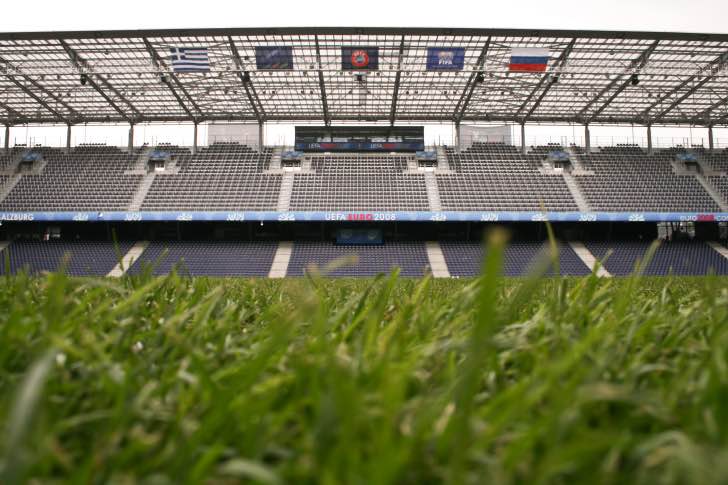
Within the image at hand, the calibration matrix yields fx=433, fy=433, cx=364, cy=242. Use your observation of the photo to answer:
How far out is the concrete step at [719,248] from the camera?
2915cm

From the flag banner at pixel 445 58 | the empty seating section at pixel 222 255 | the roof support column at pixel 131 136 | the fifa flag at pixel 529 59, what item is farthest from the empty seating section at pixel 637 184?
the roof support column at pixel 131 136

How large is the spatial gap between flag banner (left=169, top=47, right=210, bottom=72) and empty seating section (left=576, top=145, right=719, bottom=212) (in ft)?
90.2

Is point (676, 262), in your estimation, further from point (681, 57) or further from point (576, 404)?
point (576, 404)

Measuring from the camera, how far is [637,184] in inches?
1303

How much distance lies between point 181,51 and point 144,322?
2637 centimetres

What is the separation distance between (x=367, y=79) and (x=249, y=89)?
783 cm

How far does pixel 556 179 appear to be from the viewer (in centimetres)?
3400

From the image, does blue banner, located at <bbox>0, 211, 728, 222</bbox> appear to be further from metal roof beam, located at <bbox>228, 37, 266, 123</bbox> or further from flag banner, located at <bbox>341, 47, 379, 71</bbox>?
flag banner, located at <bbox>341, 47, 379, 71</bbox>

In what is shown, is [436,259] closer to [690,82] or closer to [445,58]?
[445,58]

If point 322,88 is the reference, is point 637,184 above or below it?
below

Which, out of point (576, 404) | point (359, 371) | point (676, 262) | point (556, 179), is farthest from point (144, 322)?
point (556, 179)

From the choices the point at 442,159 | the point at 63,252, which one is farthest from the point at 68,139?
the point at 442,159

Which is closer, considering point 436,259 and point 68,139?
point 436,259

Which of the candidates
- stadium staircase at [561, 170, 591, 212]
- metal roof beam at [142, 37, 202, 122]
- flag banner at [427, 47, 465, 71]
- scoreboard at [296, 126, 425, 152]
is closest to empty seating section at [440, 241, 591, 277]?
stadium staircase at [561, 170, 591, 212]
